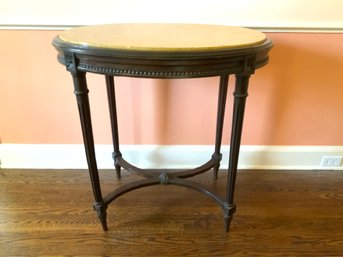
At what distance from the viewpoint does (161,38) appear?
89 cm

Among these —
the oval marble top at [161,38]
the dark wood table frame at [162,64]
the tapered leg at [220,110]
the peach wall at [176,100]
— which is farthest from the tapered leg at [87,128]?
the tapered leg at [220,110]

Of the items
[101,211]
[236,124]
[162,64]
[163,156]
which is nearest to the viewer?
[162,64]

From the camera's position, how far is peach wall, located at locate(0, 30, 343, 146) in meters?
1.40

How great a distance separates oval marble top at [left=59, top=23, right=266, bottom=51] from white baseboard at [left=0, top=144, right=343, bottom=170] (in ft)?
2.48

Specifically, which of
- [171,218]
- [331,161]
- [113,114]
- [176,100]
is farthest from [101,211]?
[331,161]

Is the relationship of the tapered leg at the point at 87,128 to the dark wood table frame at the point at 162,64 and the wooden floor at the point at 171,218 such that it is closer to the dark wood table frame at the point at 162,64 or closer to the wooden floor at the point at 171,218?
the dark wood table frame at the point at 162,64

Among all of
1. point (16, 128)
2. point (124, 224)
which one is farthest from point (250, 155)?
point (16, 128)

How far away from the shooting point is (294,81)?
147cm

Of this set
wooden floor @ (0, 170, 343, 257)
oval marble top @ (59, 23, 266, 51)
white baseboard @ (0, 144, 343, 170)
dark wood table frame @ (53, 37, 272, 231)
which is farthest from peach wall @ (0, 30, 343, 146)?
dark wood table frame @ (53, 37, 272, 231)

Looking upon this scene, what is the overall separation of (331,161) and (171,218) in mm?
1064

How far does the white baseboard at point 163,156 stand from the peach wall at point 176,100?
4 centimetres

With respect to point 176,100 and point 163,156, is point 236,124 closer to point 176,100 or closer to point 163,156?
point 176,100

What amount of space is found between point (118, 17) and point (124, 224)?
0.99 metres

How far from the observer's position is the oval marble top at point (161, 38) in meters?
0.80
